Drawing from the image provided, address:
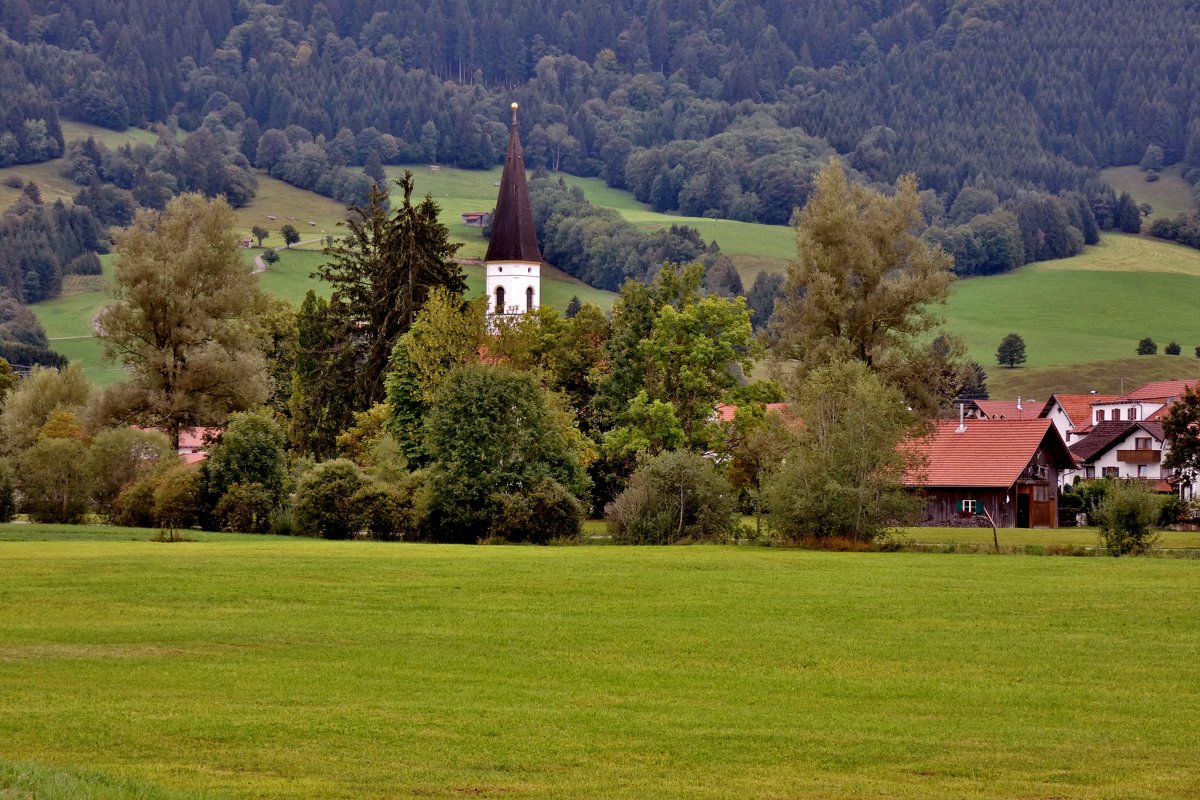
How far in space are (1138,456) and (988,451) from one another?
27.7 meters

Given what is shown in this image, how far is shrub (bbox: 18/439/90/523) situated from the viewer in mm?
67375

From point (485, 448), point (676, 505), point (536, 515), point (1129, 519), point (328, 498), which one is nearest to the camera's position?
point (1129, 519)

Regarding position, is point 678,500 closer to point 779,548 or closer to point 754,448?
point 779,548

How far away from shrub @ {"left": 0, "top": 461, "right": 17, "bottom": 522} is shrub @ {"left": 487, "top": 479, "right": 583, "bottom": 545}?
19.3m

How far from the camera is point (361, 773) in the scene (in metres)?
20.0

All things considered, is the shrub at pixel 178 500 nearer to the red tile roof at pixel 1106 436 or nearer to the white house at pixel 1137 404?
the red tile roof at pixel 1106 436

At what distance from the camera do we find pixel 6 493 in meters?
67.4

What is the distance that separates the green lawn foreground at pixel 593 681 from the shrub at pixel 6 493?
25983mm

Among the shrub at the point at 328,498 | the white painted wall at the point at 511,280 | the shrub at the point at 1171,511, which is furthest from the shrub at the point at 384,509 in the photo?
the white painted wall at the point at 511,280

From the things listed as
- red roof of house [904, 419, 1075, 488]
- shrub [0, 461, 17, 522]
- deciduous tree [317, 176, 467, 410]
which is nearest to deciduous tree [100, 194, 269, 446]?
deciduous tree [317, 176, 467, 410]

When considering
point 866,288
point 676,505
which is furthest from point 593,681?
point 866,288

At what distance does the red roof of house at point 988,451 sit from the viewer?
83.2 meters

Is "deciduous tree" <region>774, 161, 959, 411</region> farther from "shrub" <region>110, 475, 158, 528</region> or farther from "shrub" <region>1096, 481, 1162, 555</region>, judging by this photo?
"shrub" <region>110, 475, 158, 528</region>

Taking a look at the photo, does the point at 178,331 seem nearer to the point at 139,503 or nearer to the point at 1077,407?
the point at 139,503
